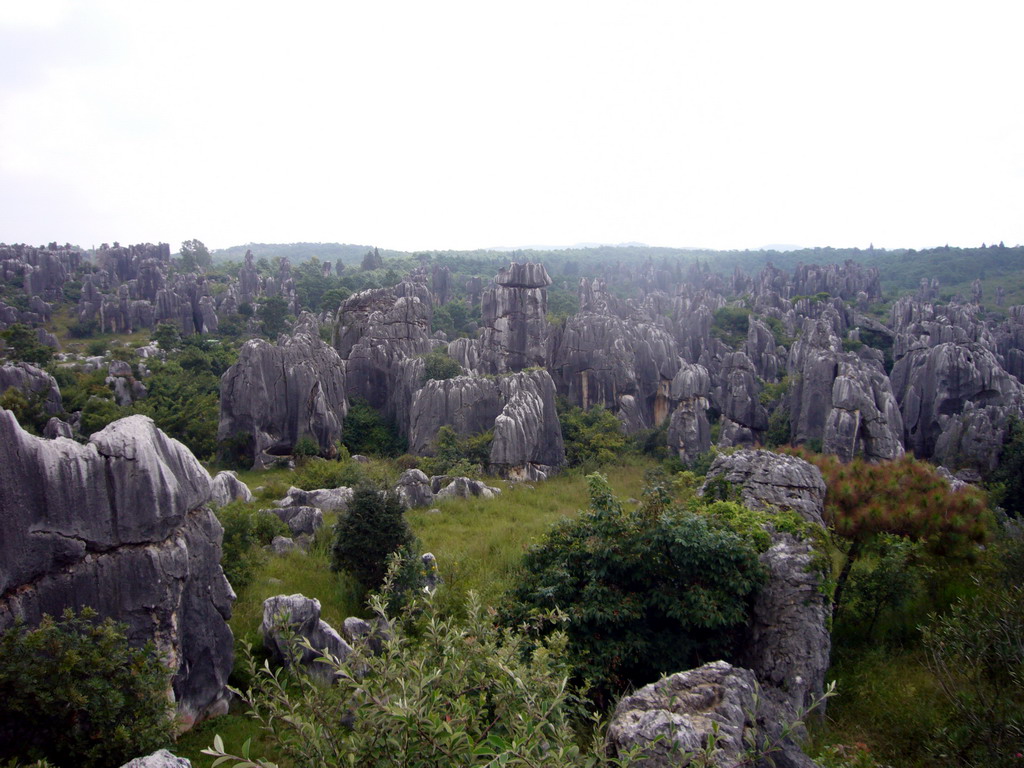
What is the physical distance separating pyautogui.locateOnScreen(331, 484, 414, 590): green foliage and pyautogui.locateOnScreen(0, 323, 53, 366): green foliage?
3394 centimetres

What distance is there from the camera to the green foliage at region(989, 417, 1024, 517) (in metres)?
21.7

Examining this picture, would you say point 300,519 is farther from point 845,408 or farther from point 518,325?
point 518,325

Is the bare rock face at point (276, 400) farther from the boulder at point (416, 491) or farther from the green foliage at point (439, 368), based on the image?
the boulder at point (416, 491)

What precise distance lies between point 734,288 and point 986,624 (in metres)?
101

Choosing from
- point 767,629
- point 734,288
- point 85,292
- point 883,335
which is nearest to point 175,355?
point 85,292

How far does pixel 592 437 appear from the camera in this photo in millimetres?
30219

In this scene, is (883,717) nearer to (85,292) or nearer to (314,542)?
(314,542)

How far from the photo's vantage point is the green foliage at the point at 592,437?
29.0 metres

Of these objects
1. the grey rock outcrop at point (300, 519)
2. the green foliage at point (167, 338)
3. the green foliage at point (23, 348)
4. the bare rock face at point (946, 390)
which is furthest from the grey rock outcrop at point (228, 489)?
the bare rock face at point (946, 390)

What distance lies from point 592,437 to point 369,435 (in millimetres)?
11439

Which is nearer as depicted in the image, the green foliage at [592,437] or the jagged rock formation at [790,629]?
the jagged rock formation at [790,629]

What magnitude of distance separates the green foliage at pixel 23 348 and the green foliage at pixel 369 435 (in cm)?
2064

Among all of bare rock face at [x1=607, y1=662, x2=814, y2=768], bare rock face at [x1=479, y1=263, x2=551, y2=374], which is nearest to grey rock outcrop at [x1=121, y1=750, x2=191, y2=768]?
bare rock face at [x1=607, y1=662, x2=814, y2=768]

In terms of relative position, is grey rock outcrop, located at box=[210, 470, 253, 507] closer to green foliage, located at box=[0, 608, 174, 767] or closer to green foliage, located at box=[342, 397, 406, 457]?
green foliage, located at box=[0, 608, 174, 767]
